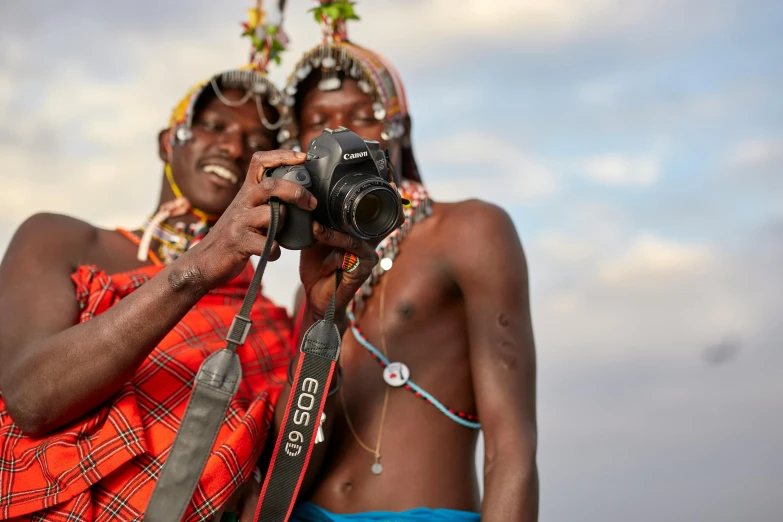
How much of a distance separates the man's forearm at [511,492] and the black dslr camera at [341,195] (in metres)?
0.86

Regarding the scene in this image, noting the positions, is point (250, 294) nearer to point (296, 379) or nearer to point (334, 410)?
point (296, 379)

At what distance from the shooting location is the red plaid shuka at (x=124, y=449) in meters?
2.38

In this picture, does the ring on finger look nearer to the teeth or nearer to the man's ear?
the teeth

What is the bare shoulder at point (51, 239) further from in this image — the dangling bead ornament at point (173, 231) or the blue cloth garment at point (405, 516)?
the blue cloth garment at point (405, 516)

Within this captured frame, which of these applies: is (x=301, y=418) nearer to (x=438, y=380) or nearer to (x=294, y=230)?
(x=294, y=230)

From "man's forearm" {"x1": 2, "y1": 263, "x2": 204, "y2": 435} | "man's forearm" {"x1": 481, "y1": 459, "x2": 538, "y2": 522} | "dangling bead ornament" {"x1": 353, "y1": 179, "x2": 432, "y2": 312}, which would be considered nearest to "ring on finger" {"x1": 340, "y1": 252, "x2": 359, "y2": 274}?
"man's forearm" {"x1": 2, "y1": 263, "x2": 204, "y2": 435}

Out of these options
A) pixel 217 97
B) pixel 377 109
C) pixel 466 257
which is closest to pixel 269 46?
pixel 217 97

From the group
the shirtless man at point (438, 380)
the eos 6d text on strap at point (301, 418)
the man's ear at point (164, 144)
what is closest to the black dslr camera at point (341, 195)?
the eos 6d text on strap at point (301, 418)

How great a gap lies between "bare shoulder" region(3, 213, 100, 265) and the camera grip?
121cm

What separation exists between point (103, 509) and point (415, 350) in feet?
3.54

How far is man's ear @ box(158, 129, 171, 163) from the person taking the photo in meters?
3.76

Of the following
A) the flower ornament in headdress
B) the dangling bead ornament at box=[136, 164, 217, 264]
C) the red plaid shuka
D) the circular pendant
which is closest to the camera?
the red plaid shuka

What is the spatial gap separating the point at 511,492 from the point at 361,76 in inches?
65.4

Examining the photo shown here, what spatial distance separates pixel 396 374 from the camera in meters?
2.79
